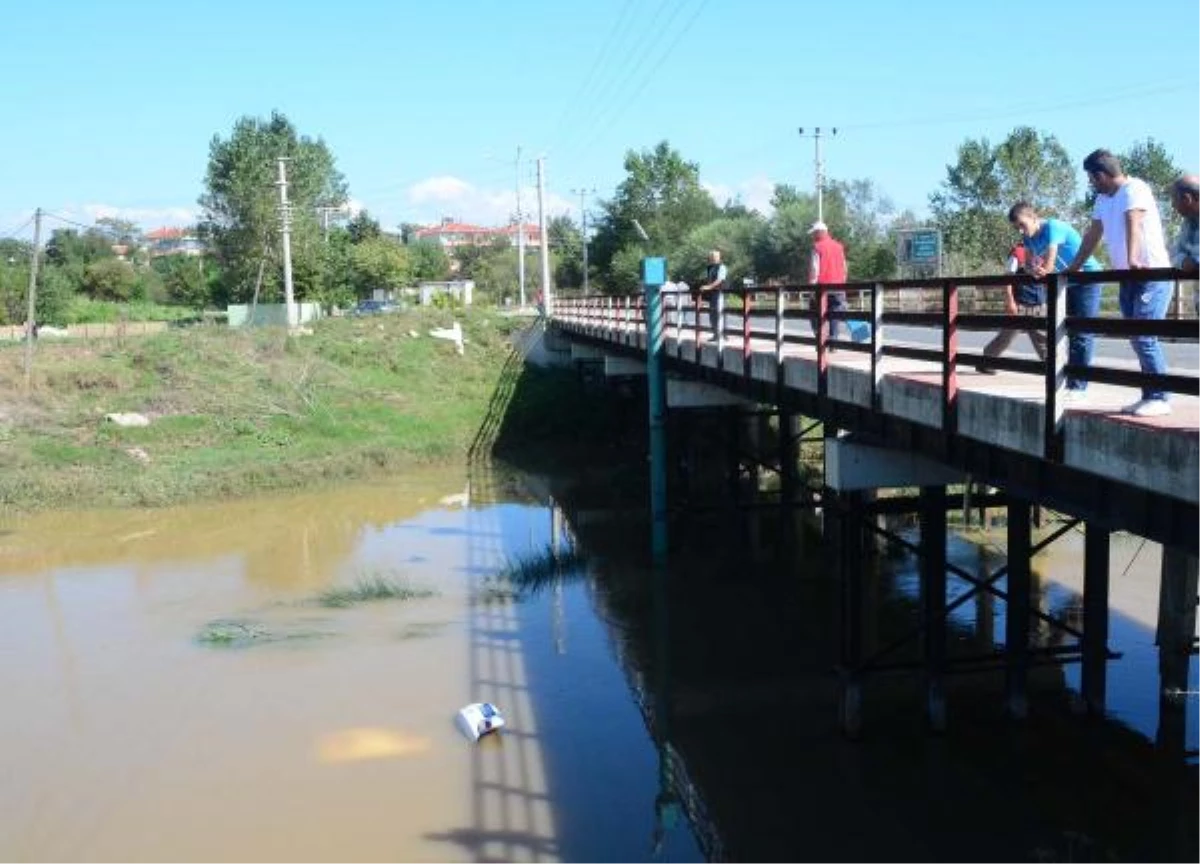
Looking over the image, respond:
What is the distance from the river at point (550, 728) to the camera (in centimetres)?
865

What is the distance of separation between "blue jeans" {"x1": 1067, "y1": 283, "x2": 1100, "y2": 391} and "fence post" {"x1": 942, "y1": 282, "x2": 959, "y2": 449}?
0.93 metres

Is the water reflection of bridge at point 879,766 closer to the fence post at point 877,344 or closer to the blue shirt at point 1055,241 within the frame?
the fence post at point 877,344

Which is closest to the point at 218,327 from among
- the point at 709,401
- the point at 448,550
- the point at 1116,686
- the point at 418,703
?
A: the point at 448,550

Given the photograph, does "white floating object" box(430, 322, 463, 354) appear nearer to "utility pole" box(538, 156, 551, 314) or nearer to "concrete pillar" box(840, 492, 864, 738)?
"utility pole" box(538, 156, 551, 314)

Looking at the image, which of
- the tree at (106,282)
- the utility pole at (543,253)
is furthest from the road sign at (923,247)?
the tree at (106,282)

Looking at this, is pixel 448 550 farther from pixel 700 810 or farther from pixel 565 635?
pixel 700 810

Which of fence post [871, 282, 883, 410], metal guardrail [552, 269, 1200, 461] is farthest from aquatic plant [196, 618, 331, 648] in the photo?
fence post [871, 282, 883, 410]

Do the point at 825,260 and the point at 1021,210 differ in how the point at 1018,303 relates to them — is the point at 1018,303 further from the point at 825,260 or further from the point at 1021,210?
the point at 825,260

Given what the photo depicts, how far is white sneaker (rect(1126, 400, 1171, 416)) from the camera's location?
5.57 m

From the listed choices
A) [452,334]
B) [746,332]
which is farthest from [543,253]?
[746,332]

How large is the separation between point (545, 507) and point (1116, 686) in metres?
14.0

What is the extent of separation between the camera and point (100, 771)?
10508mm

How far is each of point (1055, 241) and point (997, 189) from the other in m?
66.5

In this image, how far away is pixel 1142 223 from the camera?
232 inches
